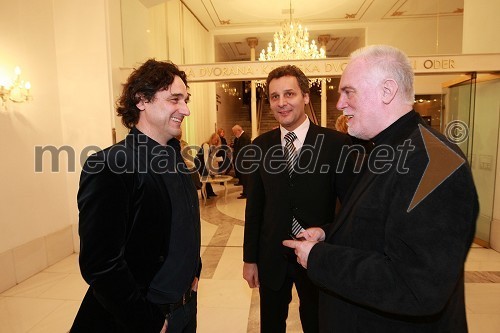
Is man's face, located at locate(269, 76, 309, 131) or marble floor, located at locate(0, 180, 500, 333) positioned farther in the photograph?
marble floor, located at locate(0, 180, 500, 333)

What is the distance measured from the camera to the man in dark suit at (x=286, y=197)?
6.09 feet

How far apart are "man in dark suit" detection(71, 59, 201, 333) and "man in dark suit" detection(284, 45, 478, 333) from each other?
0.53m

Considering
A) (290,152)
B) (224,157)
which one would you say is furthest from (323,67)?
(224,157)

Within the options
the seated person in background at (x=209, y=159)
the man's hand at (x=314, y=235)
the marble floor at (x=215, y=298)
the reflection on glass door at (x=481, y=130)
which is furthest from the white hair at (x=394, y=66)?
the seated person in background at (x=209, y=159)

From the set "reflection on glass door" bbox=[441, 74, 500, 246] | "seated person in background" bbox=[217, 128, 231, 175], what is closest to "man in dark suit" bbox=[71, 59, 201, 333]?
"reflection on glass door" bbox=[441, 74, 500, 246]

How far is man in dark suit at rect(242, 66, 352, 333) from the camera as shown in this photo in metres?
1.86

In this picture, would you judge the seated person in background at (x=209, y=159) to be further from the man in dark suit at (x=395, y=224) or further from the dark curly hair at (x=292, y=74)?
the man in dark suit at (x=395, y=224)

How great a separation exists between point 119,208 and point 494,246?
5271mm

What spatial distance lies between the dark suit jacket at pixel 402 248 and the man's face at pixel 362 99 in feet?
0.21

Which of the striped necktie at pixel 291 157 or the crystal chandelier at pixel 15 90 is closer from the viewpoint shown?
the striped necktie at pixel 291 157

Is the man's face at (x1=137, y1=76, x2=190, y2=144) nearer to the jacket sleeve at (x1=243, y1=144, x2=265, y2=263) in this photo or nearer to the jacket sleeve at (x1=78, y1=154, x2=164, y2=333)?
the jacket sleeve at (x1=78, y1=154, x2=164, y2=333)

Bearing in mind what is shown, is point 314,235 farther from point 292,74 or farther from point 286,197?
point 292,74

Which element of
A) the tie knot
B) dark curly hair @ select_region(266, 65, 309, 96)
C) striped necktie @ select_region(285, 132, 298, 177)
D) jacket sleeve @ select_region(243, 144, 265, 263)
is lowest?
jacket sleeve @ select_region(243, 144, 265, 263)

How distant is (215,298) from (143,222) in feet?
7.50
